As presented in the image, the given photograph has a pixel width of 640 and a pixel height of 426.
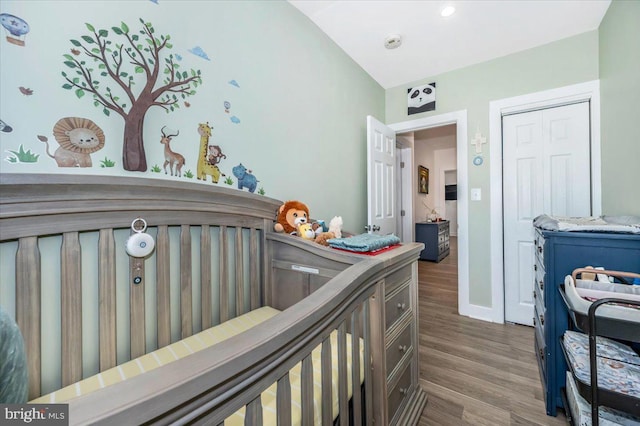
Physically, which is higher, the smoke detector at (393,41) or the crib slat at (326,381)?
the smoke detector at (393,41)

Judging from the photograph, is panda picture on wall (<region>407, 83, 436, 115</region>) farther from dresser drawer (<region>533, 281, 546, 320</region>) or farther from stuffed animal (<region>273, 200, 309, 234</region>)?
stuffed animal (<region>273, 200, 309, 234</region>)

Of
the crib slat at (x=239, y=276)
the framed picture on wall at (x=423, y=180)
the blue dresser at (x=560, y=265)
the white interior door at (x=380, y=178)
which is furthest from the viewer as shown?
the framed picture on wall at (x=423, y=180)

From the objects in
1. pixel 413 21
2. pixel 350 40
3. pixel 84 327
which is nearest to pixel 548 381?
pixel 84 327

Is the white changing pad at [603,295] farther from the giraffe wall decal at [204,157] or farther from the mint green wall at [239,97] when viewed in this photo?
the giraffe wall decal at [204,157]

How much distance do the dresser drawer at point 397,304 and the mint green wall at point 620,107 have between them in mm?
1494

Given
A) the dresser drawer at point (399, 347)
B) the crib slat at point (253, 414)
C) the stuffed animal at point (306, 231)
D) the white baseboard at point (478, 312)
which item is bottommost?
the white baseboard at point (478, 312)

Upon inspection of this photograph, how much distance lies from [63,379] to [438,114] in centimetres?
342

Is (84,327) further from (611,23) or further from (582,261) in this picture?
(611,23)

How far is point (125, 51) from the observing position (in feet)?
3.62

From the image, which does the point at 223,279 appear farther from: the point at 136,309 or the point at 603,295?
the point at 603,295

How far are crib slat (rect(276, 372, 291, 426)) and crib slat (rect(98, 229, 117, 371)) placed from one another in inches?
32.3

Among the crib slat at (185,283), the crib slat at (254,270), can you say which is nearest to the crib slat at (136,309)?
the crib slat at (185,283)

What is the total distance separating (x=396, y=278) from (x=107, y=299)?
123 centimetres

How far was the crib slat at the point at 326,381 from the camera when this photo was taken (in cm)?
75
